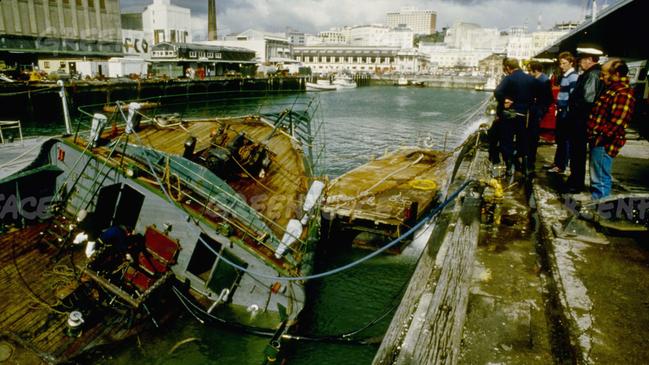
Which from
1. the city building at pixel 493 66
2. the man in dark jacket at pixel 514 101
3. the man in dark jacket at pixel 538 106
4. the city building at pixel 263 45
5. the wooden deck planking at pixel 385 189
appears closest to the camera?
the man in dark jacket at pixel 514 101

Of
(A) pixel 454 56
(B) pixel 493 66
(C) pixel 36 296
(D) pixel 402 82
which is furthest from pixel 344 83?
(A) pixel 454 56

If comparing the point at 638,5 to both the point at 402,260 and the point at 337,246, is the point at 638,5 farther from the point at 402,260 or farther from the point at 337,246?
the point at 337,246

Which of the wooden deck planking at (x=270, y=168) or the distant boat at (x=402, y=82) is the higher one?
the distant boat at (x=402, y=82)

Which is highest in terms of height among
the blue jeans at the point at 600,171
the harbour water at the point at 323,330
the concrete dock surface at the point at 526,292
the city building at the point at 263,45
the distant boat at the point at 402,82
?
the city building at the point at 263,45

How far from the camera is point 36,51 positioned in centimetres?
4966

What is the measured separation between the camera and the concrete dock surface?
3.35m

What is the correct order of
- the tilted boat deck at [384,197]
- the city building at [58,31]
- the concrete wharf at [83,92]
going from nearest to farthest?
the tilted boat deck at [384,197] → the concrete wharf at [83,92] → the city building at [58,31]

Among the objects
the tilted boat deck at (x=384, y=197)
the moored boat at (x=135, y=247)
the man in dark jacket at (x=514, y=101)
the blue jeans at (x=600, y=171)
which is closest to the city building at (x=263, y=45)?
the tilted boat deck at (x=384, y=197)

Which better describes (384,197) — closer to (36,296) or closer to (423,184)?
(423,184)

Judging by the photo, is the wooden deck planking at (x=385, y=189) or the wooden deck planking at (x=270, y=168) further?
the wooden deck planking at (x=385, y=189)

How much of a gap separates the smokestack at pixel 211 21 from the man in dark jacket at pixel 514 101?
10318 cm

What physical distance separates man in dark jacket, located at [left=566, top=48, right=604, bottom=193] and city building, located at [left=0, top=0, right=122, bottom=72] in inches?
2317

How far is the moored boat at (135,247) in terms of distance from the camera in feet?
22.8

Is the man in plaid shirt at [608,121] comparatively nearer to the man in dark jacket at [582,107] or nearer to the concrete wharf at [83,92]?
the man in dark jacket at [582,107]
